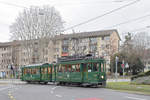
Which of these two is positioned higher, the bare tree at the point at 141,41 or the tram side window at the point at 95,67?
the bare tree at the point at 141,41

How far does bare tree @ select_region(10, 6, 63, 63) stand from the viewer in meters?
54.0

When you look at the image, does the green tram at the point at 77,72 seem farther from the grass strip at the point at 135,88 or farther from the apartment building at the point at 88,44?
the apartment building at the point at 88,44

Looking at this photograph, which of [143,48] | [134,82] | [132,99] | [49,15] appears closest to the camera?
[132,99]

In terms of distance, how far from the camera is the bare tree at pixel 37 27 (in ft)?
177

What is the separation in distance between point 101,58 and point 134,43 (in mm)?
51035

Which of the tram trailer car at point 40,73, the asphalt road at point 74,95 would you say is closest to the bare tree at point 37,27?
the tram trailer car at point 40,73

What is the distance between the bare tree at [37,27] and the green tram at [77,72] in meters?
20.7

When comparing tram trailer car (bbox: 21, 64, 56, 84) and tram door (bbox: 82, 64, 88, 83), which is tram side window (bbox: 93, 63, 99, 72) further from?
tram trailer car (bbox: 21, 64, 56, 84)

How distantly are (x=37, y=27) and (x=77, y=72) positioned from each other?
104 ft

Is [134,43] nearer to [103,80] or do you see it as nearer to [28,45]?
[28,45]

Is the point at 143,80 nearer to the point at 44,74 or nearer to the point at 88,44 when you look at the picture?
the point at 44,74

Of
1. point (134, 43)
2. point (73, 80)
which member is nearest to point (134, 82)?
point (73, 80)

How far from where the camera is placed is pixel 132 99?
1335 centimetres

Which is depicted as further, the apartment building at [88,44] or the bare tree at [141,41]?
the bare tree at [141,41]
